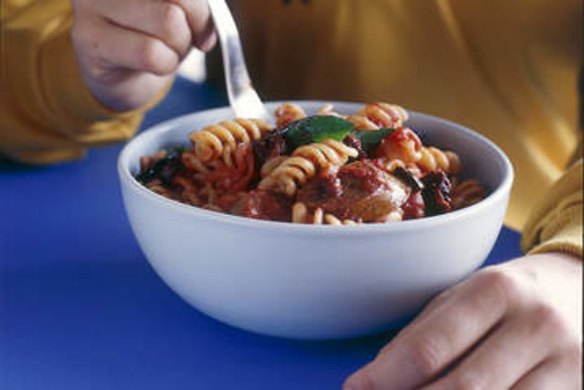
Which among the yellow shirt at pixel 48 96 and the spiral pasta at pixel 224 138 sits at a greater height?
the spiral pasta at pixel 224 138

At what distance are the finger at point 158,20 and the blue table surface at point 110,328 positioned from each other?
226 millimetres

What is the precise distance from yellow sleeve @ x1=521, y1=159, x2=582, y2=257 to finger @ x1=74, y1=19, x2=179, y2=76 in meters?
0.48

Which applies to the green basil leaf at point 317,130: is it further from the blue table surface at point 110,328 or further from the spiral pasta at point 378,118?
the blue table surface at point 110,328

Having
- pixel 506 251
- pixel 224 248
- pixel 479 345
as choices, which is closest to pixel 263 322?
pixel 224 248

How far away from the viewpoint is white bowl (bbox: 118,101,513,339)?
2.18 ft

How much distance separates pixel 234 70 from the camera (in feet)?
3.40

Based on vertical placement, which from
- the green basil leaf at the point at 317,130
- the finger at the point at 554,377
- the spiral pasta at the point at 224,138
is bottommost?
the finger at the point at 554,377

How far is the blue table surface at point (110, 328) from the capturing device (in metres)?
0.72

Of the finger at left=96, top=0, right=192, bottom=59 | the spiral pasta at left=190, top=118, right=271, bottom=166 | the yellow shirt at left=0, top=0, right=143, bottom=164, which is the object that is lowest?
the yellow shirt at left=0, top=0, right=143, bottom=164

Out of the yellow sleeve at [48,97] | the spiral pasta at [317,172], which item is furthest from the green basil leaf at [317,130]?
the yellow sleeve at [48,97]

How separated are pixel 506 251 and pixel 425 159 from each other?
20 centimetres

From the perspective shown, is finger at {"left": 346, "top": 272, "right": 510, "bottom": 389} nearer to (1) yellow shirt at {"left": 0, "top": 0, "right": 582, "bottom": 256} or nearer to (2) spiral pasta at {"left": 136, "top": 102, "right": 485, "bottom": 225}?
(2) spiral pasta at {"left": 136, "top": 102, "right": 485, "bottom": 225}

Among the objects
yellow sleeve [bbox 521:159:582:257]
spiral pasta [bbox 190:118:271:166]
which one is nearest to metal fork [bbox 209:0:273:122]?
spiral pasta [bbox 190:118:271:166]

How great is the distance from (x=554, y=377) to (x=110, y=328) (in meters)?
0.41
